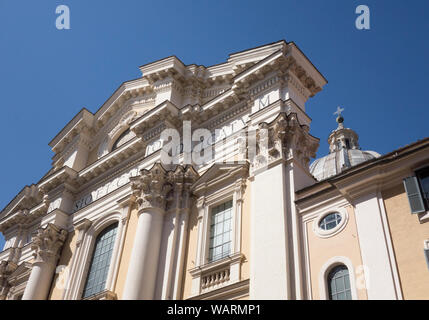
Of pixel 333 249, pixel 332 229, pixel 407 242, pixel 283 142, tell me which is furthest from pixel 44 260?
pixel 407 242

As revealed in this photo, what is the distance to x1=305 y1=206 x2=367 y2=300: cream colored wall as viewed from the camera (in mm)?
12654

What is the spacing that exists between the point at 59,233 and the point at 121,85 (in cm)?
819

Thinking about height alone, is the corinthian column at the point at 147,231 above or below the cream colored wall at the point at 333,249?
above

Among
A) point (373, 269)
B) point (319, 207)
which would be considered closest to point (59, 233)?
point (319, 207)

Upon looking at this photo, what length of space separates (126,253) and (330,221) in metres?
8.37

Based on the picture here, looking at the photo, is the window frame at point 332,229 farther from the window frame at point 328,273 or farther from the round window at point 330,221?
the window frame at point 328,273

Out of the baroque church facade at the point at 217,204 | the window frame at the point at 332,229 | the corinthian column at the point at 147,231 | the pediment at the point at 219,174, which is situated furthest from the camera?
the pediment at the point at 219,174

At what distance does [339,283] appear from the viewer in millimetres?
12594

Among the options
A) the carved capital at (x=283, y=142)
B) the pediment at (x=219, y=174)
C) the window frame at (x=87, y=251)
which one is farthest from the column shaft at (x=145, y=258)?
the carved capital at (x=283, y=142)

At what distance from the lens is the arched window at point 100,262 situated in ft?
64.6

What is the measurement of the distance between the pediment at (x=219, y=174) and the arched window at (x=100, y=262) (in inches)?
180

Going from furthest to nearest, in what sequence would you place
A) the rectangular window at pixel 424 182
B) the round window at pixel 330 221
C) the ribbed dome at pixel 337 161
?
1. the ribbed dome at pixel 337 161
2. the round window at pixel 330 221
3. the rectangular window at pixel 424 182

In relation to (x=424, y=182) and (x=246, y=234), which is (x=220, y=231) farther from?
(x=424, y=182)

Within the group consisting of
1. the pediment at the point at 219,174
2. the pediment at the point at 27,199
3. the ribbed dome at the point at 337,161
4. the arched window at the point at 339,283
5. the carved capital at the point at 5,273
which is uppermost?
the ribbed dome at the point at 337,161
